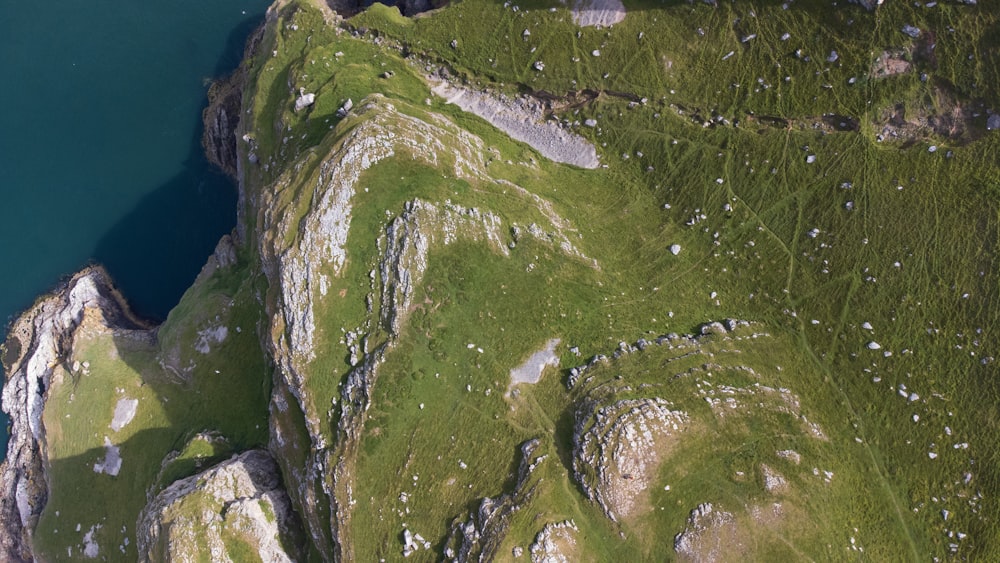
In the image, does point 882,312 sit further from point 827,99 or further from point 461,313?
point 461,313

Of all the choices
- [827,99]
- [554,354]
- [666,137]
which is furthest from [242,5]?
[827,99]

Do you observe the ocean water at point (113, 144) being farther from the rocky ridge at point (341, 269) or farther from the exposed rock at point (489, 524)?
the exposed rock at point (489, 524)

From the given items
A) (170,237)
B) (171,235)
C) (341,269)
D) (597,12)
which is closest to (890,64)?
(597,12)

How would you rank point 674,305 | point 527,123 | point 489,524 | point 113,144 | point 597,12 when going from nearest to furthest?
point 489,524 < point 674,305 < point 597,12 < point 527,123 < point 113,144

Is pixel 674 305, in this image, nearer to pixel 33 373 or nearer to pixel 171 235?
pixel 171 235

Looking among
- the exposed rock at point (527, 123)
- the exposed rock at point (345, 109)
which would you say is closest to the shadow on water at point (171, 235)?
the exposed rock at point (345, 109)

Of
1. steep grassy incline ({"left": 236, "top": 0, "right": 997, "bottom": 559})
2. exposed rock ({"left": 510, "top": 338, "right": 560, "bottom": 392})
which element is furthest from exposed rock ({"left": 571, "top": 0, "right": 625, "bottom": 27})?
exposed rock ({"left": 510, "top": 338, "right": 560, "bottom": 392})
